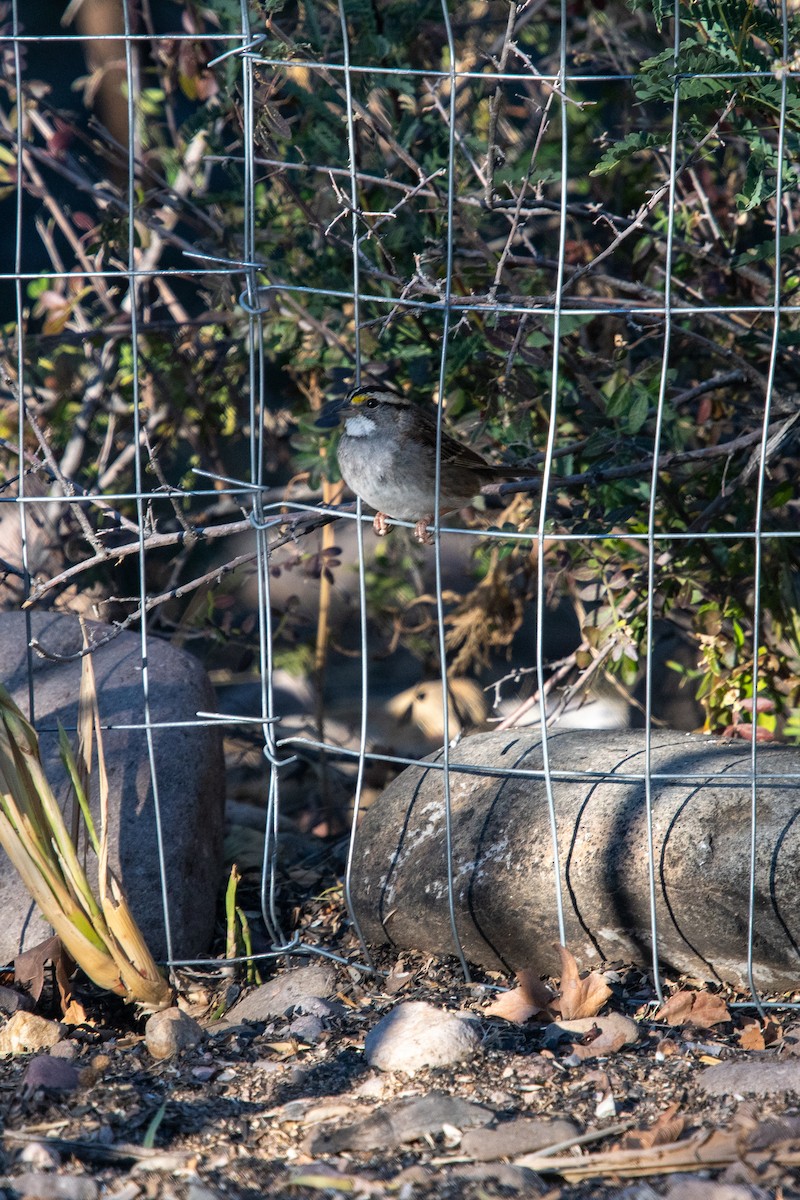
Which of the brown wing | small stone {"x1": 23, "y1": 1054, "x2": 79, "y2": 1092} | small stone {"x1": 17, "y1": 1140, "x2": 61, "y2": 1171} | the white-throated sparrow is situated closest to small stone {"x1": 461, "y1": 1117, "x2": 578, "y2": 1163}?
small stone {"x1": 17, "y1": 1140, "x2": 61, "y2": 1171}

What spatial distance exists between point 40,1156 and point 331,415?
2.62m

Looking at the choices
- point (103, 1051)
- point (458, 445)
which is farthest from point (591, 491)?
point (103, 1051)

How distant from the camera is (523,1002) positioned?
311 cm

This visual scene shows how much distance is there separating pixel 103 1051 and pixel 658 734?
1.99 metres

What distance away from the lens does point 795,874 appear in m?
3.12

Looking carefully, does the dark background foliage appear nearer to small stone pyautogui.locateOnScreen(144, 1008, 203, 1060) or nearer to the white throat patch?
the white throat patch

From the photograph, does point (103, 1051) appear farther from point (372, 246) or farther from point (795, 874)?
point (372, 246)

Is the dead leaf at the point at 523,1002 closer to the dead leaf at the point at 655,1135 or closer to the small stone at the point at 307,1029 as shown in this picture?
the small stone at the point at 307,1029

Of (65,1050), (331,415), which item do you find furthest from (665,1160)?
(331,415)

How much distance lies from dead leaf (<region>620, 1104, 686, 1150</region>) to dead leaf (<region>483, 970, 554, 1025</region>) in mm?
617

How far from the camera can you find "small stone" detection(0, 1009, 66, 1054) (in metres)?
3.06

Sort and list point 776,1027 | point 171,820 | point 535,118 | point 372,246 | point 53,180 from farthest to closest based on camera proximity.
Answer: point 53,180 < point 535,118 < point 372,246 < point 171,820 < point 776,1027

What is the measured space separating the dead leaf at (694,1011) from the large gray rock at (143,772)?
5.02 feet

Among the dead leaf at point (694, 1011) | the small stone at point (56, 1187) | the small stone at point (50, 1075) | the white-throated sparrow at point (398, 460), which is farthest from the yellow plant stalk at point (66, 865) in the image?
the dead leaf at point (694, 1011)
